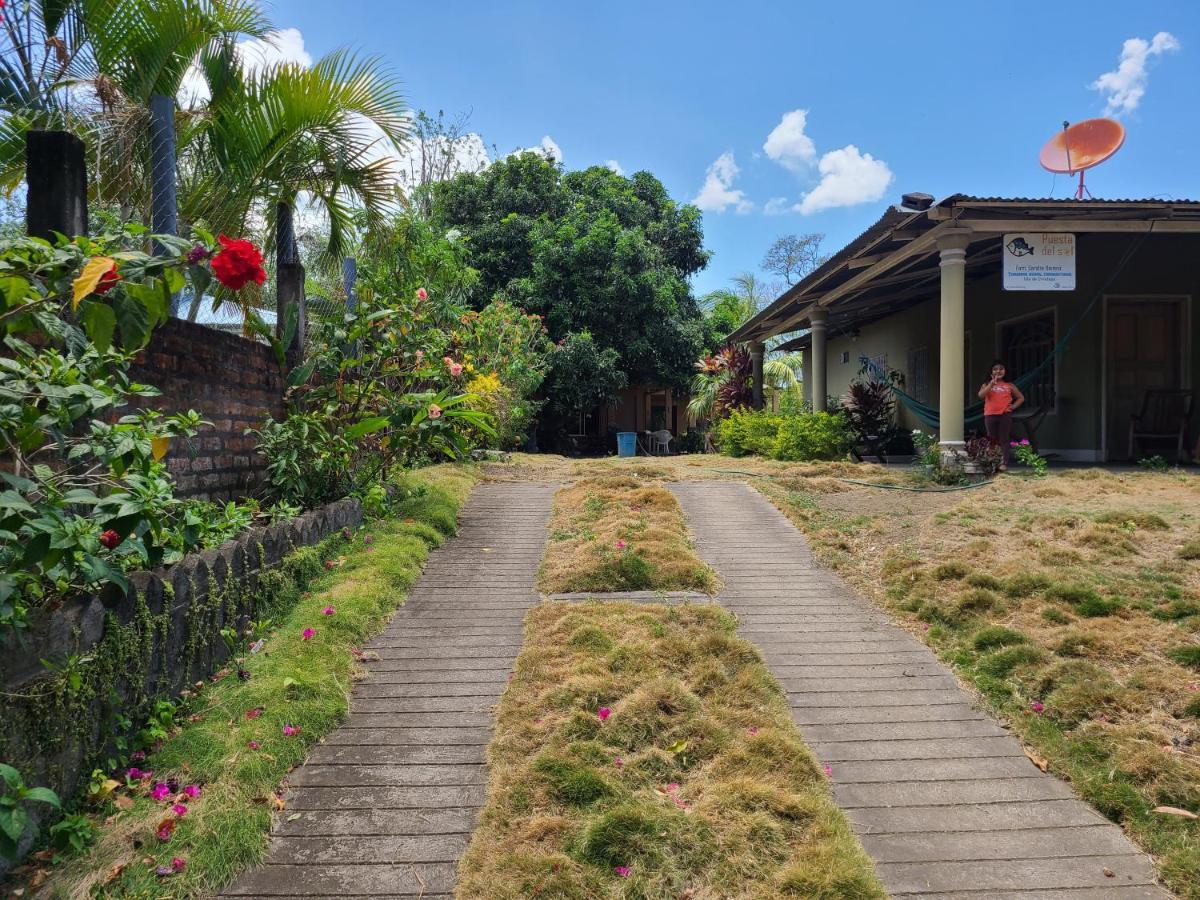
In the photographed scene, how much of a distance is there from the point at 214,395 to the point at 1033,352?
969 cm

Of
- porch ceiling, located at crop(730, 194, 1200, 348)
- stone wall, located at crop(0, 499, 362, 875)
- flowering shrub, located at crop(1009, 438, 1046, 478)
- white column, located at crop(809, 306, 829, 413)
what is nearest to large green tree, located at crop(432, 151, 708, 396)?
porch ceiling, located at crop(730, 194, 1200, 348)

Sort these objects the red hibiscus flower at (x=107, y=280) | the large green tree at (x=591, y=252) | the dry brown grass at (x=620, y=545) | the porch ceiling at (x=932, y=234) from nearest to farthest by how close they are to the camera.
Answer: the red hibiscus flower at (x=107, y=280) → the dry brown grass at (x=620, y=545) → the porch ceiling at (x=932, y=234) → the large green tree at (x=591, y=252)

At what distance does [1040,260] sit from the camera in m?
7.32

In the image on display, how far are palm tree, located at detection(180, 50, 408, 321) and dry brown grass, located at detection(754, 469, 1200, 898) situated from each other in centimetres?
458

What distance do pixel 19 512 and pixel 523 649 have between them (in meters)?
2.22

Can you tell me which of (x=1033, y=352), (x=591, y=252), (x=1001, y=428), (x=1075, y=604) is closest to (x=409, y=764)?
(x=1075, y=604)

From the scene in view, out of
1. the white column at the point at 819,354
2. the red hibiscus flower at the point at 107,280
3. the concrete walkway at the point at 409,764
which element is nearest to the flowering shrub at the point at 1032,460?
the white column at the point at 819,354

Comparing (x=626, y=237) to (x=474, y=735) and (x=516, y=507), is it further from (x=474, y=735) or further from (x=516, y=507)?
(x=474, y=735)

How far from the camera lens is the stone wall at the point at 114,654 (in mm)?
2127

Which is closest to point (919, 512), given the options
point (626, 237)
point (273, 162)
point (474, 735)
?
point (474, 735)

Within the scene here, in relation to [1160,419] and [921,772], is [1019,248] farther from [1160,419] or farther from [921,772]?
[921,772]

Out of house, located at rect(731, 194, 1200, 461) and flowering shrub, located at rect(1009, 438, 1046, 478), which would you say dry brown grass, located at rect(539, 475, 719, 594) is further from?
flowering shrub, located at rect(1009, 438, 1046, 478)

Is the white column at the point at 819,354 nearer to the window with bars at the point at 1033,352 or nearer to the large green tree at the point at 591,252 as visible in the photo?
the window with bars at the point at 1033,352

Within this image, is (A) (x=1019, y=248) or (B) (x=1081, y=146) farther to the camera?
(B) (x=1081, y=146)
